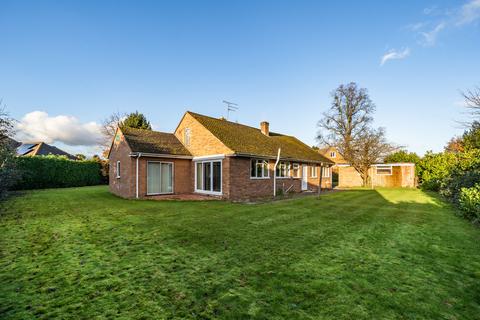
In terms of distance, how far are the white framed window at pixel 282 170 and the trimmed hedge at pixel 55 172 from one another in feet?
68.5

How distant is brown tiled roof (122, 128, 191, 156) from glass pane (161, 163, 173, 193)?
1.09 meters

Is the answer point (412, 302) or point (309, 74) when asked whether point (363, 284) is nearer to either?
point (412, 302)

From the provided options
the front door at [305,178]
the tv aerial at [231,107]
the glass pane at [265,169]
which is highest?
the tv aerial at [231,107]

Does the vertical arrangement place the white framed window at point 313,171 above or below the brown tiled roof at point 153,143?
below

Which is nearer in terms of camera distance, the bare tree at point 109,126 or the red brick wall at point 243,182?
the red brick wall at point 243,182

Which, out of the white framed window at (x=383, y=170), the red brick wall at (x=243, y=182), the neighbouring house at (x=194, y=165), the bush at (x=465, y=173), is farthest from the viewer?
the white framed window at (x=383, y=170)

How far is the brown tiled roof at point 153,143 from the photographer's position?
51.0 feet

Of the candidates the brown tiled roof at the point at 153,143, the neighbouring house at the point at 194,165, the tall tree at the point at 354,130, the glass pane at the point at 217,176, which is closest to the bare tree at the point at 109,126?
the neighbouring house at the point at 194,165

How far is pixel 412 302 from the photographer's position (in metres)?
3.36

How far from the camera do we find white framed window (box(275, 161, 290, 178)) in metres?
18.4

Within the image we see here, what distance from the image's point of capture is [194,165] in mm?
17547

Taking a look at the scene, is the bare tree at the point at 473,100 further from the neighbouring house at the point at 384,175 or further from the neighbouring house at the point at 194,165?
the neighbouring house at the point at 384,175

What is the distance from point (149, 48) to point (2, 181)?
40.9 ft

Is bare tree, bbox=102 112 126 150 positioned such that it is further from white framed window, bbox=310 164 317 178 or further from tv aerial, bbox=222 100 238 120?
white framed window, bbox=310 164 317 178
